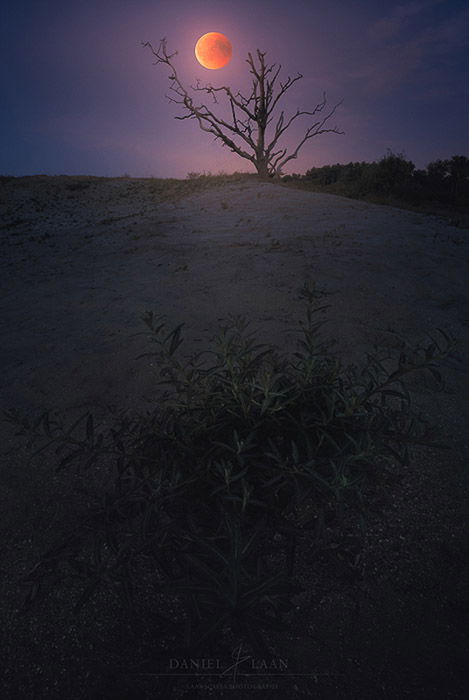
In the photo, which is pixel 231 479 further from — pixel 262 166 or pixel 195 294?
pixel 262 166

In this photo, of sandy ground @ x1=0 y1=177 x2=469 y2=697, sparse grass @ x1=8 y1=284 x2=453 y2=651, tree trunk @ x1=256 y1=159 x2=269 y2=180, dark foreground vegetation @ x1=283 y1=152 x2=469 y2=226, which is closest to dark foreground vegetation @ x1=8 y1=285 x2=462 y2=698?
sparse grass @ x1=8 y1=284 x2=453 y2=651

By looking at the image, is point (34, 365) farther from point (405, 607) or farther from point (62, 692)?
point (405, 607)

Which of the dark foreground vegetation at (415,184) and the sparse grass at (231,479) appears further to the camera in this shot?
the dark foreground vegetation at (415,184)

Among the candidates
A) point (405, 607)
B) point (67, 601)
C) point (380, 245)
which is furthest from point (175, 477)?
point (380, 245)

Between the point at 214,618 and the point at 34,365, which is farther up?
the point at 214,618

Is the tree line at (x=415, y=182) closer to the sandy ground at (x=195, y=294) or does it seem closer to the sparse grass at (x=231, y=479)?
the sandy ground at (x=195, y=294)

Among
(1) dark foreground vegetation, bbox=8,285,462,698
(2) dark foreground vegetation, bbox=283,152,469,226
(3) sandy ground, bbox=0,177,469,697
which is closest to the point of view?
(1) dark foreground vegetation, bbox=8,285,462,698

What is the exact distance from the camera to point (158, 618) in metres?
1.50

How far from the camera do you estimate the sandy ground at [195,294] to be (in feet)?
9.14

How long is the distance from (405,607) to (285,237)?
6895mm

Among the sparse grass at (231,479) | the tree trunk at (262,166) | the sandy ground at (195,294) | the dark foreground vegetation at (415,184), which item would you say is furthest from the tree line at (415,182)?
the sparse grass at (231,479)

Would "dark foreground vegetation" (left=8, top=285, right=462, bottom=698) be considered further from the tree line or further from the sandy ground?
the tree line

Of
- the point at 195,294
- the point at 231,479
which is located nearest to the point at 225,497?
the point at 231,479

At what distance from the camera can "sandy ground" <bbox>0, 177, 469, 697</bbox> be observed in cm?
279
